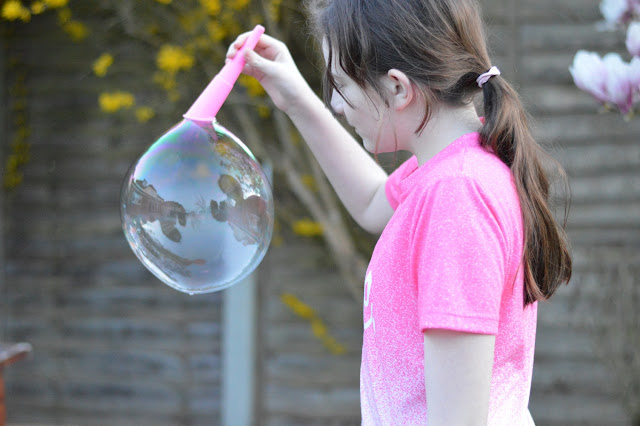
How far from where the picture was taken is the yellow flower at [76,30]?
3.07 m

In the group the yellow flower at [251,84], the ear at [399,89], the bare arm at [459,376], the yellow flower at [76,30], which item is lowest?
the bare arm at [459,376]

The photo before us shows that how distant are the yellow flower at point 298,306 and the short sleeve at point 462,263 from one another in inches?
93.0

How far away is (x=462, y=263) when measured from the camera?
69cm

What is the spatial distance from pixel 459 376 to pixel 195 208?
569 millimetres

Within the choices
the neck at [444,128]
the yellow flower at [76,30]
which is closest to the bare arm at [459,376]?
the neck at [444,128]

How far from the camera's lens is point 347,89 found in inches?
35.3

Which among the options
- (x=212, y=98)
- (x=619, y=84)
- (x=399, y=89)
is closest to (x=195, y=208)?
(x=212, y=98)

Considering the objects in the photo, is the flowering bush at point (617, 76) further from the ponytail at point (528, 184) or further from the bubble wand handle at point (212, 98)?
the bubble wand handle at point (212, 98)

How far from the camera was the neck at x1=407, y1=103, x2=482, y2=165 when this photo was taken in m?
0.86

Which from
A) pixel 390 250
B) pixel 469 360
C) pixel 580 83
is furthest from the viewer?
pixel 580 83

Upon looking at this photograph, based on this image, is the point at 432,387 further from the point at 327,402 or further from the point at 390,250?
the point at 327,402

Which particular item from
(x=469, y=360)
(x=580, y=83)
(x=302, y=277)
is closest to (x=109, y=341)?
(x=302, y=277)

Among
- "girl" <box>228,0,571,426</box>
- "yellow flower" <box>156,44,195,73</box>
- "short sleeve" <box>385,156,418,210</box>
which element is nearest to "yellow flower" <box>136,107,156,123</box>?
"yellow flower" <box>156,44,195,73</box>

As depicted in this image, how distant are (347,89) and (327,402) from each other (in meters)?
2.47
